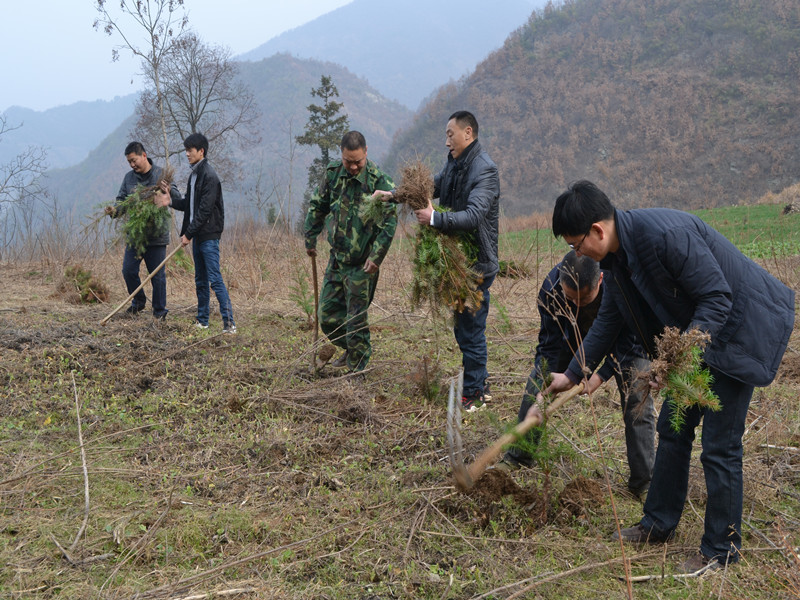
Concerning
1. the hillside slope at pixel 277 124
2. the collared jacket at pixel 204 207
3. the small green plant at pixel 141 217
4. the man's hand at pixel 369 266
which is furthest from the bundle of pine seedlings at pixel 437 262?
the hillside slope at pixel 277 124

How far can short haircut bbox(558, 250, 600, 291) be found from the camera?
344 cm

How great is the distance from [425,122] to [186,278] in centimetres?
5192

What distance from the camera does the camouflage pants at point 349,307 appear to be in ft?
18.1

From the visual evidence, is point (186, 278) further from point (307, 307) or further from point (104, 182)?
point (104, 182)

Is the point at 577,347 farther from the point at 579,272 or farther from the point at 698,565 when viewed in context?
the point at 698,565

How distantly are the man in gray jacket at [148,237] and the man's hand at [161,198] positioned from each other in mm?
152

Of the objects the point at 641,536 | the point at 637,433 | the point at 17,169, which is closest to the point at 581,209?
the point at 637,433

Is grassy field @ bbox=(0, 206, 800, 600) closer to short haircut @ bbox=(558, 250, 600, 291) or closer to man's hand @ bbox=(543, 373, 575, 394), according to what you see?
man's hand @ bbox=(543, 373, 575, 394)

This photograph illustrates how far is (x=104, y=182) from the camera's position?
282ft

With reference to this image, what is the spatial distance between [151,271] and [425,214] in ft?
14.7

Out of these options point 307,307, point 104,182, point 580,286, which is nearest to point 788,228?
point 307,307

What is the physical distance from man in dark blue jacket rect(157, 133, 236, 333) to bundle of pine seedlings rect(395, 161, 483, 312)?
10.5ft

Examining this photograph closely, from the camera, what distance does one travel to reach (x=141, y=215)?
7.24 metres

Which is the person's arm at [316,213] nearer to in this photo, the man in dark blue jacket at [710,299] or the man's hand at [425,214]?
the man's hand at [425,214]
